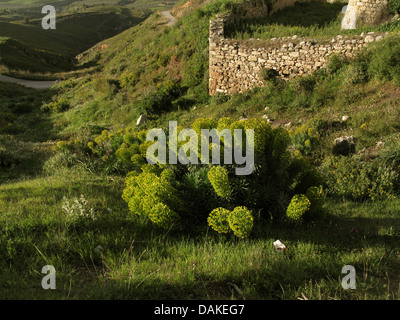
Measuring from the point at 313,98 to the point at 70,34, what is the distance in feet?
234

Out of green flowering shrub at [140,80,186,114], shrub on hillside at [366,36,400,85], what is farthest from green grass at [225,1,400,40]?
green flowering shrub at [140,80,186,114]

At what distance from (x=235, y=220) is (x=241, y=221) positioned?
0.06m

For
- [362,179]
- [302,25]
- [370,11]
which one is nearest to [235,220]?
[362,179]

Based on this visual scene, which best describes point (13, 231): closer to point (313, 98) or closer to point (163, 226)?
point (163, 226)

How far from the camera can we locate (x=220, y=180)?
2900mm

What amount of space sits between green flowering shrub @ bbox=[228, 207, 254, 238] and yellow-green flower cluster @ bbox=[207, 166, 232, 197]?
279mm

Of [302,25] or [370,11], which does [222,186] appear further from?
[302,25]

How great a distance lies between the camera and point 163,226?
121 inches

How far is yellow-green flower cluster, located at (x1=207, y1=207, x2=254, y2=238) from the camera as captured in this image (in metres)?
2.70

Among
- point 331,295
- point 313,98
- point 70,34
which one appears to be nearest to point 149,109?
point 313,98

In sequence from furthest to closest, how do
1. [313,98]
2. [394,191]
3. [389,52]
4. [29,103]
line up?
1. [29,103]
2. [313,98]
3. [389,52]
4. [394,191]

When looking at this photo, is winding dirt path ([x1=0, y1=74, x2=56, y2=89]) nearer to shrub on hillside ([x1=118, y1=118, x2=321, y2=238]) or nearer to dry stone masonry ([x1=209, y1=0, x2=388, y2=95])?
dry stone masonry ([x1=209, y1=0, x2=388, y2=95])

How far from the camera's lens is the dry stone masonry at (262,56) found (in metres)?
10.1

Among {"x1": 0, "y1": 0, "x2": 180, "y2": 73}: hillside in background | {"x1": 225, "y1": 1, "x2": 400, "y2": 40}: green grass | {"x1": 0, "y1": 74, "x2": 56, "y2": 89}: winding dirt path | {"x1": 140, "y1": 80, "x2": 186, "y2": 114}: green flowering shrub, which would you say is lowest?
{"x1": 140, "y1": 80, "x2": 186, "y2": 114}: green flowering shrub
